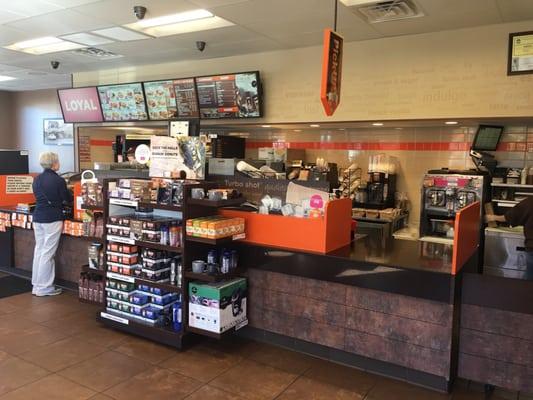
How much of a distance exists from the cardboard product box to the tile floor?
0.86 feet

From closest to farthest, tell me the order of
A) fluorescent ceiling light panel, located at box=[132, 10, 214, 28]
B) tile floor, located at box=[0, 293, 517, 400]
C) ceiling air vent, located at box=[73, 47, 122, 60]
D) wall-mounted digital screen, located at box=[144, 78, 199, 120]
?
tile floor, located at box=[0, 293, 517, 400]
fluorescent ceiling light panel, located at box=[132, 10, 214, 28]
ceiling air vent, located at box=[73, 47, 122, 60]
wall-mounted digital screen, located at box=[144, 78, 199, 120]

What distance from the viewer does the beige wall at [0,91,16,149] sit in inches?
436

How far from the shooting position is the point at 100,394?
3.04 meters

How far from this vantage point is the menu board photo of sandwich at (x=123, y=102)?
21.9 feet

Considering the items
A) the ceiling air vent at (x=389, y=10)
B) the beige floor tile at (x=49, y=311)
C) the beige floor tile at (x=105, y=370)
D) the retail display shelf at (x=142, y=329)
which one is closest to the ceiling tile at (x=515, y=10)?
the ceiling air vent at (x=389, y=10)

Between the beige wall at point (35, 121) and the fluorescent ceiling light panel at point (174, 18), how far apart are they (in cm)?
635

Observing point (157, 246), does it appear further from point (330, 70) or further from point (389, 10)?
point (389, 10)

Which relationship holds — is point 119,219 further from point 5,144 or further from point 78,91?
point 5,144

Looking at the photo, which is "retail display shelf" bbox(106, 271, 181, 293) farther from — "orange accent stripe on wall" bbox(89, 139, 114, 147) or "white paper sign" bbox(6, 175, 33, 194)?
"orange accent stripe on wall" bbox(89, 139, 114, 147)

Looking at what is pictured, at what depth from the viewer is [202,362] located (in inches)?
140

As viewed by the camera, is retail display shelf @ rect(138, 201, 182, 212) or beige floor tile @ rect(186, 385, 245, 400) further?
retail display shelf @ rect(138, 201, 182, 212)

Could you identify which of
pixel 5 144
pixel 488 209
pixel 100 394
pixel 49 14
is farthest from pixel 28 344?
pixel 5 144

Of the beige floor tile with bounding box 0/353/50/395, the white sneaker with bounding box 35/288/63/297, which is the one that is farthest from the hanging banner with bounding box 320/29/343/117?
the white sneaker with bounding box 35/288/63/297

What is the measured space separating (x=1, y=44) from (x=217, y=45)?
9.37 ft
